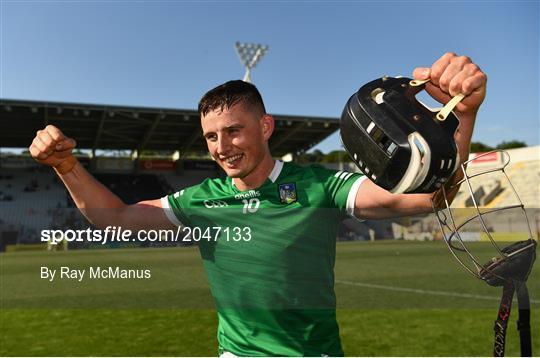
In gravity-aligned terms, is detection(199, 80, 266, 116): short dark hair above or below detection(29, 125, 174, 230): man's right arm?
above

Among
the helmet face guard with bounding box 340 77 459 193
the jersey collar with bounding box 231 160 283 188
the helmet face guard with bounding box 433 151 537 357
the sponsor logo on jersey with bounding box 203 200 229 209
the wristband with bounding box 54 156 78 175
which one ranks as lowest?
the helmet face guard with bounding box 433 151 537 357

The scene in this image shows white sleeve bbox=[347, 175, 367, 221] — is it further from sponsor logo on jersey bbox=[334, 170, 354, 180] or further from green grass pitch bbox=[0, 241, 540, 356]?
green grass pitch bbox=[0, 241, 540, 356]

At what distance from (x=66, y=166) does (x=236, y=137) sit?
29.0 inches

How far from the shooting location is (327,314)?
218cm

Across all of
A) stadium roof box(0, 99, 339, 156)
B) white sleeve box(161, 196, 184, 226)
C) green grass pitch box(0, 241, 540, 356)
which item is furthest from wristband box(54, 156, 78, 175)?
stadium roof box(0, 99, 339, 156)

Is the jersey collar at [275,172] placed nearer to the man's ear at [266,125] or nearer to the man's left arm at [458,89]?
the man's ear at [266,125]

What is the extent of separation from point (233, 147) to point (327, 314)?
2.73 ft

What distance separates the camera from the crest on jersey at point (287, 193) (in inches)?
88.0

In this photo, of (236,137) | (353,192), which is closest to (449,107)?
(353,192)

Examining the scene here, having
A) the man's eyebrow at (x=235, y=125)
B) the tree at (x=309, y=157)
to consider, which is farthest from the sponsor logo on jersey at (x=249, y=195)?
the tree at (x=309, y=157)

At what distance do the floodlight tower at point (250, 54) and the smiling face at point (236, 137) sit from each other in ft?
119

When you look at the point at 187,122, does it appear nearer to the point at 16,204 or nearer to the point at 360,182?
the point at 16,204

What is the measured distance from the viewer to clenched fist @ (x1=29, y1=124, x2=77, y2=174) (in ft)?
6.42

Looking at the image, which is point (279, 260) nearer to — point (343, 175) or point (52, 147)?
point (343, 175)
